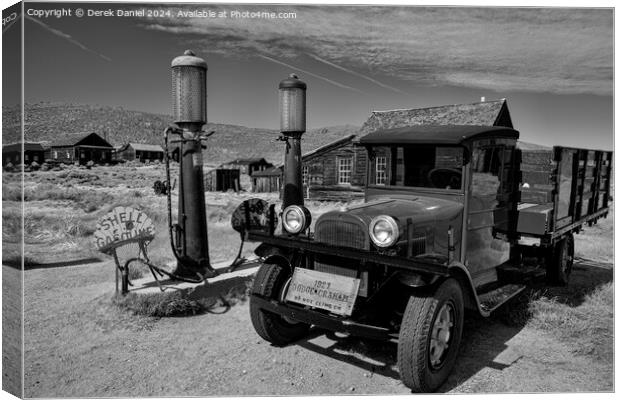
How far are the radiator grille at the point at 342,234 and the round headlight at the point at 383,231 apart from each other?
0.57 feet

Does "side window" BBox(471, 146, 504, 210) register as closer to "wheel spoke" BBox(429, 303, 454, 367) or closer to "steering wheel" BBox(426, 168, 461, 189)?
"steering wheel" BBox(426, 168, 461, 189)

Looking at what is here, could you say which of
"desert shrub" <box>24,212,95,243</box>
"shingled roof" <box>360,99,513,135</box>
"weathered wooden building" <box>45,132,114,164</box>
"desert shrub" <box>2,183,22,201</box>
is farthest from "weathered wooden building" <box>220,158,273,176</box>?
"desert shrub" <box>2,183,22,201</box>

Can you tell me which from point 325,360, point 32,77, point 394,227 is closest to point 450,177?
point 394,227

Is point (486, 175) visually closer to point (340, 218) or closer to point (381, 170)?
point (381, 170)

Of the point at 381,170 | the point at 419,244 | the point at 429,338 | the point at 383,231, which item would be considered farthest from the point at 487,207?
the point at 429,338

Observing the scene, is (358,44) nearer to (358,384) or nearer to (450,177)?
(450,177)

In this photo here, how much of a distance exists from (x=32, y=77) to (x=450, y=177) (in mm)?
3721

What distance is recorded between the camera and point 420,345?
3504mm

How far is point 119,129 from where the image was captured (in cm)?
3291

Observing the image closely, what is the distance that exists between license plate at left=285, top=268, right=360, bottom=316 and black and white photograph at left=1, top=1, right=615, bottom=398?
0.02 m

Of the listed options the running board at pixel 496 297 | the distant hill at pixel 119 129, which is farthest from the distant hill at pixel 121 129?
the running board at pixel 496 297

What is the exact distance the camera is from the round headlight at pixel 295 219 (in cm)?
437

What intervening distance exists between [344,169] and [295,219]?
1485 centimetres

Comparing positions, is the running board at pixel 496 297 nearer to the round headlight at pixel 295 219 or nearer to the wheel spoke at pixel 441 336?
the wheel spoke at pixel 441 336
